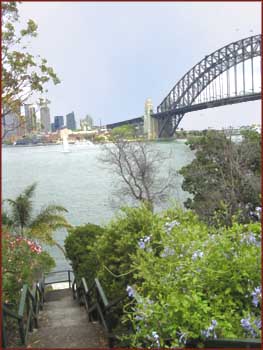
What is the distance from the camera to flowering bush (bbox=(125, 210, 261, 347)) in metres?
1.69

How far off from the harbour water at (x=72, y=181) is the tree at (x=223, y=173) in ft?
10.3

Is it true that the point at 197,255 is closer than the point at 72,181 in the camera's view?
Yes

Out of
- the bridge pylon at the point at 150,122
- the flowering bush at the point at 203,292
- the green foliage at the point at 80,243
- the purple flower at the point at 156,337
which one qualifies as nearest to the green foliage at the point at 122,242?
the flowering bush at the point at 203,292

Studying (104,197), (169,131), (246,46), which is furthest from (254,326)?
(246,46)

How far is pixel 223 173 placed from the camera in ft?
44.8

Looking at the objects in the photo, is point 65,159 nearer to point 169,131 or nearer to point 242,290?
point 169,131

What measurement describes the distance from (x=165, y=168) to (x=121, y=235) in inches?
1110

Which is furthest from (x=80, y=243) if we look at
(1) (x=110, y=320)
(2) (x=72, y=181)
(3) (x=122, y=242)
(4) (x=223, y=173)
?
(2) (x=72, y=181)

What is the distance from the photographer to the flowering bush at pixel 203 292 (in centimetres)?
169

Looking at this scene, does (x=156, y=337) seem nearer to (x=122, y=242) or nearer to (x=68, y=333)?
(x=122, y=242)

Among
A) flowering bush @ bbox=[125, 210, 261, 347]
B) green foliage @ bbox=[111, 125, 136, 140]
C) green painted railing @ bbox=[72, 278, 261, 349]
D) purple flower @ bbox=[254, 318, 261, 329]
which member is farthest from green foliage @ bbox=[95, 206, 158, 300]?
green foliage @ bbox=[111, 125, 136, 140]

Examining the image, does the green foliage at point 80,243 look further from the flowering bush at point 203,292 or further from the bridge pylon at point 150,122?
the bridge pylon at point 150,122

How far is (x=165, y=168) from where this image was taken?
31078 millimetres

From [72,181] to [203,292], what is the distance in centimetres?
3261
